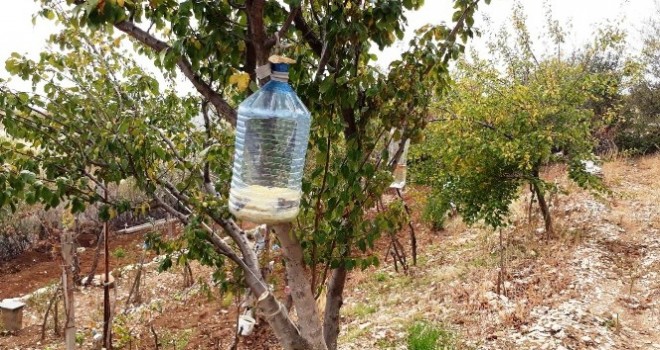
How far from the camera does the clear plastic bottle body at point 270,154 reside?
1640 millimetres

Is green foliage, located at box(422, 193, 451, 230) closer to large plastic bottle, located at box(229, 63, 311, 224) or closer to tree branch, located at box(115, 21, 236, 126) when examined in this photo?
tree branch, located at box(115, 21, 236, 126)

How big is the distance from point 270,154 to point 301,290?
0.81 meters

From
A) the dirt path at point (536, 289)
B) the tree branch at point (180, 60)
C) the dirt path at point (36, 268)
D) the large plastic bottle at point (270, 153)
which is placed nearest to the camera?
the large plastic bottle at point (270, 153)

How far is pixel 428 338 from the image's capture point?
507cm

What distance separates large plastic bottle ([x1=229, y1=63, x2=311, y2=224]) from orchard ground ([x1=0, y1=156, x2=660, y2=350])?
2.58 metres

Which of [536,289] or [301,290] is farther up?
[301,290]

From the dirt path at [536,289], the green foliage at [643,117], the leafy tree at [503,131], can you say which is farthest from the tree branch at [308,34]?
the green foliage at [643,117]

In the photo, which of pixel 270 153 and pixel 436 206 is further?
pixel 436 206

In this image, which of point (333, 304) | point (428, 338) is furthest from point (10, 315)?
point (333, 304)

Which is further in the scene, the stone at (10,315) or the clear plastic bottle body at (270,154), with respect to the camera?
the stone at (10,315)

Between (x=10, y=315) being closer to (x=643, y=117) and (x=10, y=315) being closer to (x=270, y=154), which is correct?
(x=270, y=154)

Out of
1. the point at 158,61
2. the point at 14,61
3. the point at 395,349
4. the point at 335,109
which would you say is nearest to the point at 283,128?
the point at 335,109

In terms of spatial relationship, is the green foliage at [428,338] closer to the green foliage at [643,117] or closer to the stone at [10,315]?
the stone at [10,315]

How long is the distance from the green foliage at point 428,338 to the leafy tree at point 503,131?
8.27 feet
